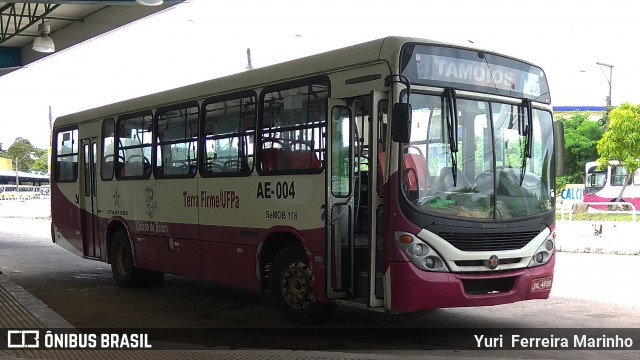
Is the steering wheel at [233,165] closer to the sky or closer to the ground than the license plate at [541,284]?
closer to the sky

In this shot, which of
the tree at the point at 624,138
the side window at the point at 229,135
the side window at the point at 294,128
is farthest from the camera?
the tree at the point at 624,138

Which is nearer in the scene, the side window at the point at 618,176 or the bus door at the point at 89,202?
the bus door at the point at 89,202

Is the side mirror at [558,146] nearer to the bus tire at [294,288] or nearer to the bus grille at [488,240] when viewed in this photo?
the bus grille at [488,240]

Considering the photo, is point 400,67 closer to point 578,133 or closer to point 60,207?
point 60,207

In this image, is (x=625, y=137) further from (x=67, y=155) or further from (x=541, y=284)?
(x=541, y=284)

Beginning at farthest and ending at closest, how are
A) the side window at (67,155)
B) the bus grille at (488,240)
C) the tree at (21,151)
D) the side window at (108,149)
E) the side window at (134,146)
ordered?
the tree at (21,151), the side window at (67,155), the side window at (108,149), the side window at (134,146), the bus grille at (488,240)

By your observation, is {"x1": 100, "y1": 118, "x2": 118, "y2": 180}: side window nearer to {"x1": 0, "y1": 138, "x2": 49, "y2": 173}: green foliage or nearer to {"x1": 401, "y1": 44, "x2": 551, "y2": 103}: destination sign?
{"x1": 401, "y1": 44, "x2": 551, "y2": 103}: destination sign

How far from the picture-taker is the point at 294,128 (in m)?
7.81

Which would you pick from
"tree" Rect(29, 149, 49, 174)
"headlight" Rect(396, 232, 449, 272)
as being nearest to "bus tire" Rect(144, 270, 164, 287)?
"headlight" Rect(396, 232, 449, 272)

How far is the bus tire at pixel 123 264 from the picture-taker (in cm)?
1126

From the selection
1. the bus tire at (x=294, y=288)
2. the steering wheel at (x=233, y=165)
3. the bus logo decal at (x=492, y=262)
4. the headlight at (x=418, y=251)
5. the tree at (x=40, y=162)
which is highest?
the tree at (x=40, y=162)

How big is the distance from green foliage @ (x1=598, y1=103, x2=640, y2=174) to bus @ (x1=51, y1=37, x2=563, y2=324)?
31129 mm

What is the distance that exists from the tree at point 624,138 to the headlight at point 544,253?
31362 millimetres

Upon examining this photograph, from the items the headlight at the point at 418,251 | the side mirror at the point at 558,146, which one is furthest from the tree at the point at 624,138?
the headlight at the point at 418,251
